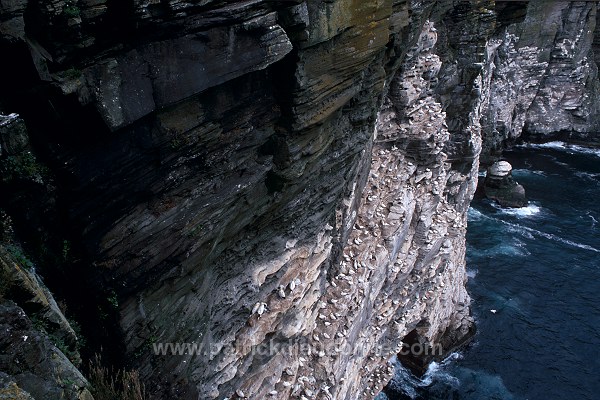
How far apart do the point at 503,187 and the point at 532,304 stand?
13928mm

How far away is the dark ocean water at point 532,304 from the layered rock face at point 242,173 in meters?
6.14

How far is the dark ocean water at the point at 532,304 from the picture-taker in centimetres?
2081

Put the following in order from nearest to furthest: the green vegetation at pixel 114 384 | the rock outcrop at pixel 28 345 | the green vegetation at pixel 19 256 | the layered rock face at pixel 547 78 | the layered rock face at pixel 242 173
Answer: the rock outcrop at pixel 28 345 < the green vegetation at pixel 19 256 < the layered rock face at pixel 242 173 < the green vegetation at pixel 114 384 < the layered rock face at pixel 547 78

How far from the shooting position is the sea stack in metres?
35.6

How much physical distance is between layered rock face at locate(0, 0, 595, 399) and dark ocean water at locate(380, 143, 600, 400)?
614 cm

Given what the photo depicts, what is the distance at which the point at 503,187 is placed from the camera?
36.8 m

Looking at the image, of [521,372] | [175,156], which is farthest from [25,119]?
[521,372]

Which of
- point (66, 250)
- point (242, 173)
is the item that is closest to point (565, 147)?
point (242, 173)

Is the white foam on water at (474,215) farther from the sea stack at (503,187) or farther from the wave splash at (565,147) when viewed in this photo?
the wave splash at (565,147)

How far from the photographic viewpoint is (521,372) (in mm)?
21297

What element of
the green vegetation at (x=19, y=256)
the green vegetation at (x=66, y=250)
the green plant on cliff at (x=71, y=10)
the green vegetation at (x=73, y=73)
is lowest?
the green vegetation at (x=66, y=250)

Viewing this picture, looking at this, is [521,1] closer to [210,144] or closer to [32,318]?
[210,144]

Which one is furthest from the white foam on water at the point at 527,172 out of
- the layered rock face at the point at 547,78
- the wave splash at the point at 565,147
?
the wave splash at the point at 565,147

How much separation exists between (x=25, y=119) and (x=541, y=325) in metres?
25.2
